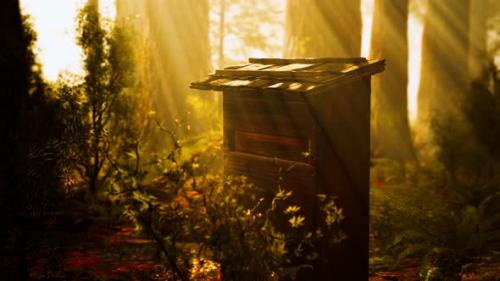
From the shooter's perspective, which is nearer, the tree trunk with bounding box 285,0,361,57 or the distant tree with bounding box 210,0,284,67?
the tree trunk with bounding box 285,0,361,57

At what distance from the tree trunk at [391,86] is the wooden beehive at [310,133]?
8334 mm

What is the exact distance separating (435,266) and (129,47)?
20.4 feet

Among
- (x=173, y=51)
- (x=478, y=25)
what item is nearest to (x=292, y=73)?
(x=173, y=51)

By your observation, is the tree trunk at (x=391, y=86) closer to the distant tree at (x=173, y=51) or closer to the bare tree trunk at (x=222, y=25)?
the distant tree at (x=173, y=51)

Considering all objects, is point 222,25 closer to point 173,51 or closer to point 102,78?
point 173,51

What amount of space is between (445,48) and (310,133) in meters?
14.5

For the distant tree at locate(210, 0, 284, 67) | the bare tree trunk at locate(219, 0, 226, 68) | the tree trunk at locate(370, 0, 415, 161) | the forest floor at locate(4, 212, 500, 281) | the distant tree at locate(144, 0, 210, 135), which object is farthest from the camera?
the bare tree trunk at locate(219, 0, 226, 68)

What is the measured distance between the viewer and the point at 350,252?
16.8 feet

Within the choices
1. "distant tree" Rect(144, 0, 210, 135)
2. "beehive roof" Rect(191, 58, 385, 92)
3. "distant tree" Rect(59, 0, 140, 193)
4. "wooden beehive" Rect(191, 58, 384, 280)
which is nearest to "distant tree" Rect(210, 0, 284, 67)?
"distant tree" Rect(144, 0, 210, 135)

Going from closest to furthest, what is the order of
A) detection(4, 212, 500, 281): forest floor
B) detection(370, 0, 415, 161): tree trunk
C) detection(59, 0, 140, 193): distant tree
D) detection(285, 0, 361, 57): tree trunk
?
detection(4, 212, 500, 281): forest floor → detection(59, 0, 140, 193): distant tree → detection(285, 0, 361, 57): tree trunk → detection(370, 0, 415, 161): tree trunk

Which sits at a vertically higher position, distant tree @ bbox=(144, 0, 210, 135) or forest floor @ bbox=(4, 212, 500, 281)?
distant tree @ bbox=(144, 0, 210, 135)

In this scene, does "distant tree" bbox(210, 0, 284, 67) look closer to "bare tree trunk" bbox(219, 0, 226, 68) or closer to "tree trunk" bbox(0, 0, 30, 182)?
"bare tree trunk" bbox(219, 0, 226, 68)

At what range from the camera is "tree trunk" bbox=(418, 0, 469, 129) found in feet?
56.0

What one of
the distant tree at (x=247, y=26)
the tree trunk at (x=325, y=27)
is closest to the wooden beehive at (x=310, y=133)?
the tree trunk at (x=325, y=27)
